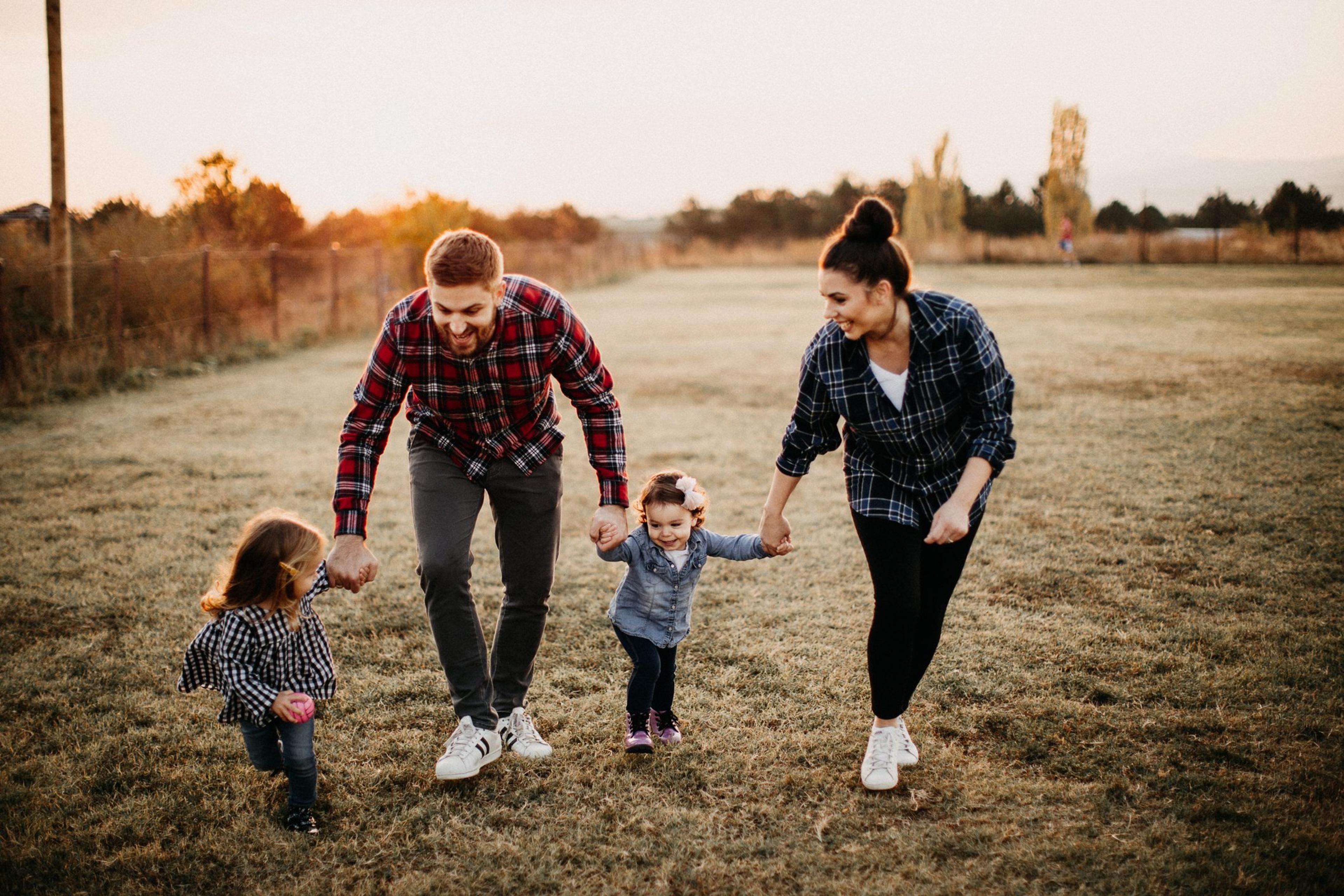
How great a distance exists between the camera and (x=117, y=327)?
1170cm

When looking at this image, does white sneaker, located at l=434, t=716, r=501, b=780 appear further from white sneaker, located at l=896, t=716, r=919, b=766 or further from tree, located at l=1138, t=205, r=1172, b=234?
tree, located at l=1138, t=205, r=1172, b=234

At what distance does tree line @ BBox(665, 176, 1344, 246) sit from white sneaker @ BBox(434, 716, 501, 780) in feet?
45.5

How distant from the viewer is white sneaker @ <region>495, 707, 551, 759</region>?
10.4ft

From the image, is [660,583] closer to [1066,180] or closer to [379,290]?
[379,290]

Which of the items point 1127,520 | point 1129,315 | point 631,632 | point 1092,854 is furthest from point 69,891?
point 1129,315

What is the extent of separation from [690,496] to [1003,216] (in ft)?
158

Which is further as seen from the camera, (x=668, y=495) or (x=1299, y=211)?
(x=1299, y=211)

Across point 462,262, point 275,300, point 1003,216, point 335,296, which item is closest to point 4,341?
point 275,300

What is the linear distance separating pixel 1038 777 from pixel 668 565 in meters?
1.37

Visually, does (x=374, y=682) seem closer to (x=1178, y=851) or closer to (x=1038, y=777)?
(x=1038, y=777)

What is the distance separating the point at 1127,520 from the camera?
571 cm

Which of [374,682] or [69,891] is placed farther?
[374,682]

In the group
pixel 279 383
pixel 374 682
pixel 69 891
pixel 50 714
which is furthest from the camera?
pixel 279 383

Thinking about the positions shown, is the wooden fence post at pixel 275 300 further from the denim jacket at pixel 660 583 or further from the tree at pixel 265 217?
the denim jacket at pixel 660 583
